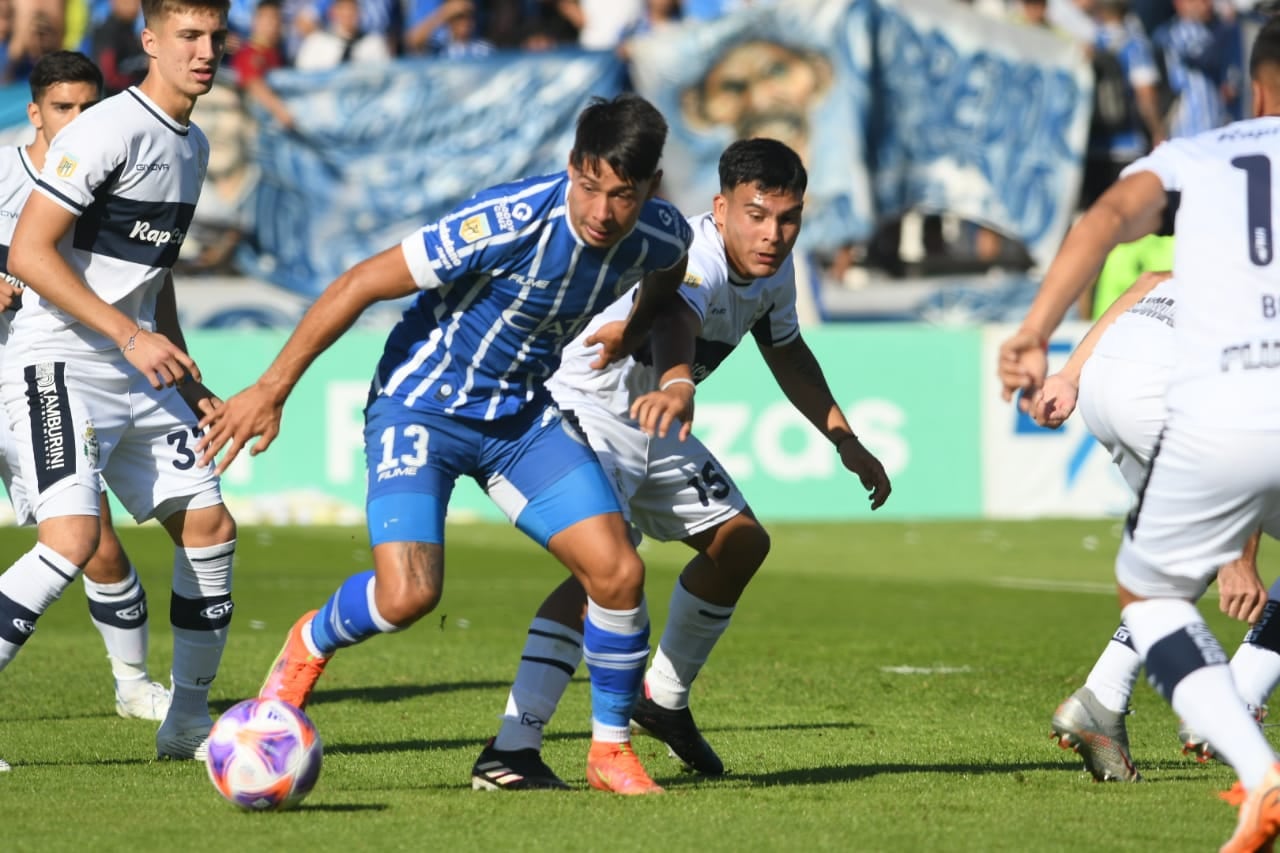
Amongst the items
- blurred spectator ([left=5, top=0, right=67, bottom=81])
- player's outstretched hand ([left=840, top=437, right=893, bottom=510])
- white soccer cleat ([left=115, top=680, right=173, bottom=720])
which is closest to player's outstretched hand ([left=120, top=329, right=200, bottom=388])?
white soccer cleat ([left=115, top=680, right=173, bottom=720])

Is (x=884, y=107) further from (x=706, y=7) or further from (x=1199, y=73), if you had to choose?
(x=1199, y=73)

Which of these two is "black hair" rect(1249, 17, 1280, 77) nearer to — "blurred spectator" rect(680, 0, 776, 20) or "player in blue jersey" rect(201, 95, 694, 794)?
"player in blue jersey" rect(201, 95, 694, 794)

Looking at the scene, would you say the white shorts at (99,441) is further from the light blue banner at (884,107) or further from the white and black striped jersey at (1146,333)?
the light blue banner at (884,107)

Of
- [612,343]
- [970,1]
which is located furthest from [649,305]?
[970,1]

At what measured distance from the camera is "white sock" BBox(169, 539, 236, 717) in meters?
6.96

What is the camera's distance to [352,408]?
17.1 metres

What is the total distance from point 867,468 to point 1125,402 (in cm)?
118

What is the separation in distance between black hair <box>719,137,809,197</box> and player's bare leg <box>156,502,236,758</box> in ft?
7.00

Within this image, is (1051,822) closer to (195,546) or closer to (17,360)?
(195,546)

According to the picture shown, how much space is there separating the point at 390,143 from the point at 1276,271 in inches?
586

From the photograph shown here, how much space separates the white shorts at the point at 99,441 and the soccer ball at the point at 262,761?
49.4 inches

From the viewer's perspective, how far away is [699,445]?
7.16m

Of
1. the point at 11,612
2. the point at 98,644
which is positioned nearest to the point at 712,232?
the point at 11,612

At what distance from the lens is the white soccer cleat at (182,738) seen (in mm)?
6934
